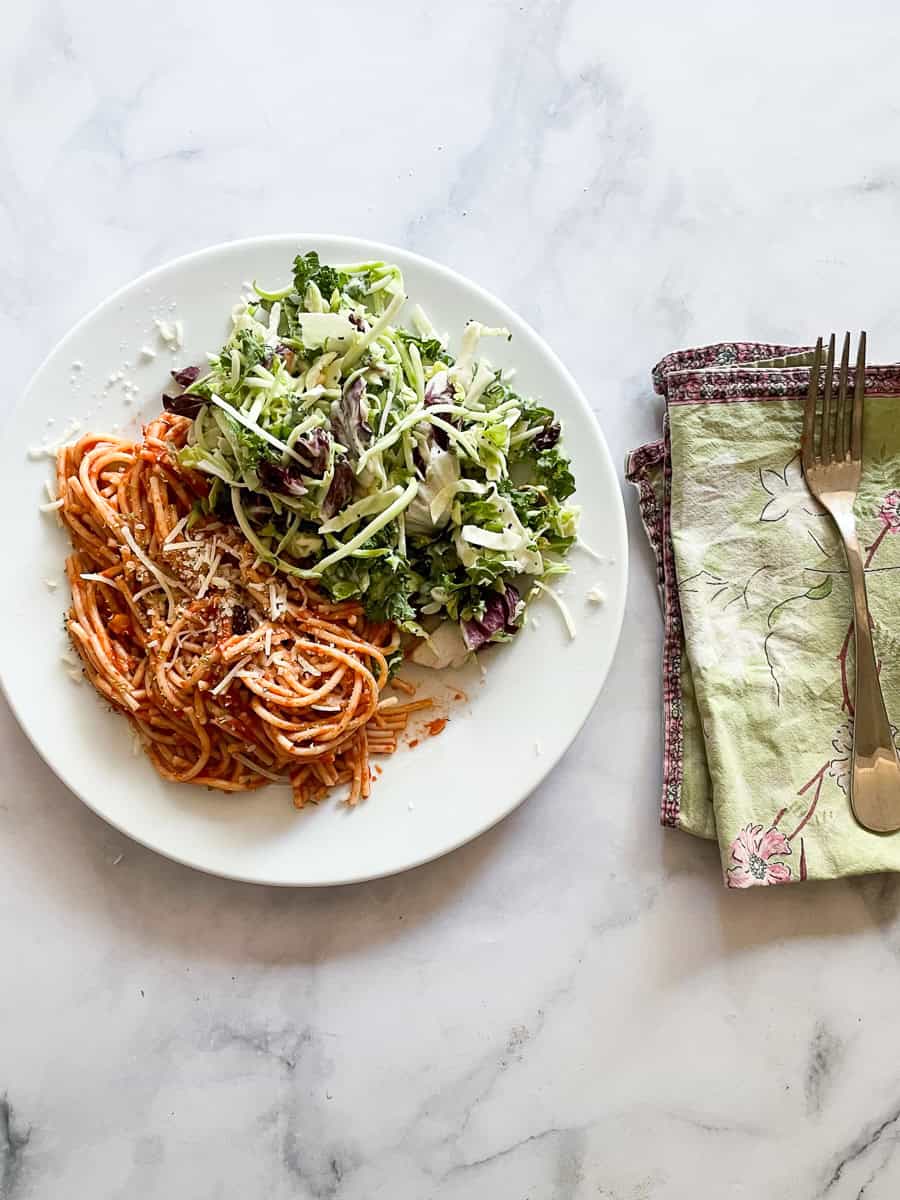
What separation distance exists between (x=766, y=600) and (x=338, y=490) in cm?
109

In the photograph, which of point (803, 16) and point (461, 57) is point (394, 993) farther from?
point (803, 16)

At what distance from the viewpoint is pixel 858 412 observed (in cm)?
282

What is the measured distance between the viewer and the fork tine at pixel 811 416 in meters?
2.81

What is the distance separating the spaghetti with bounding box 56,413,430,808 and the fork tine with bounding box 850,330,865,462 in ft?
3.91

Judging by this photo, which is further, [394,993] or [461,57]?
[461,57]

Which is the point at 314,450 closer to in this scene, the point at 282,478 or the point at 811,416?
the point at 282,478

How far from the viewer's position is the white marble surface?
9.18ft

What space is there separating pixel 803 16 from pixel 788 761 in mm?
1960

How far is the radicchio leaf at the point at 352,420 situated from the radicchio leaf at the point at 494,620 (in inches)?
17.7

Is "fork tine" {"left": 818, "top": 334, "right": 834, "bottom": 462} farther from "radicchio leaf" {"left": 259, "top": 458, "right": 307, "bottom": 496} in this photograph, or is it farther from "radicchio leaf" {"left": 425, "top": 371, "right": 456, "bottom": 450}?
"radicchio leaf" {"left": 259, "top": 458, "right": 307, "bottom": 496}

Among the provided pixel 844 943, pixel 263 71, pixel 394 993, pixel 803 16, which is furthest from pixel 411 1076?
pixel 803 16

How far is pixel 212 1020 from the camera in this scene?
2.80 meters

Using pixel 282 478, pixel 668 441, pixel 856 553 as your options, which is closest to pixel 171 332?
pixel 282 478

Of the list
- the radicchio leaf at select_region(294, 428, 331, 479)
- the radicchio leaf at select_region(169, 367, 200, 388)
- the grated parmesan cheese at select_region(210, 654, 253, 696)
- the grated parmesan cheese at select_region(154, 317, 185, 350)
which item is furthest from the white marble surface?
the radicchio leaf at select_region(294, 428, 331, 479)
